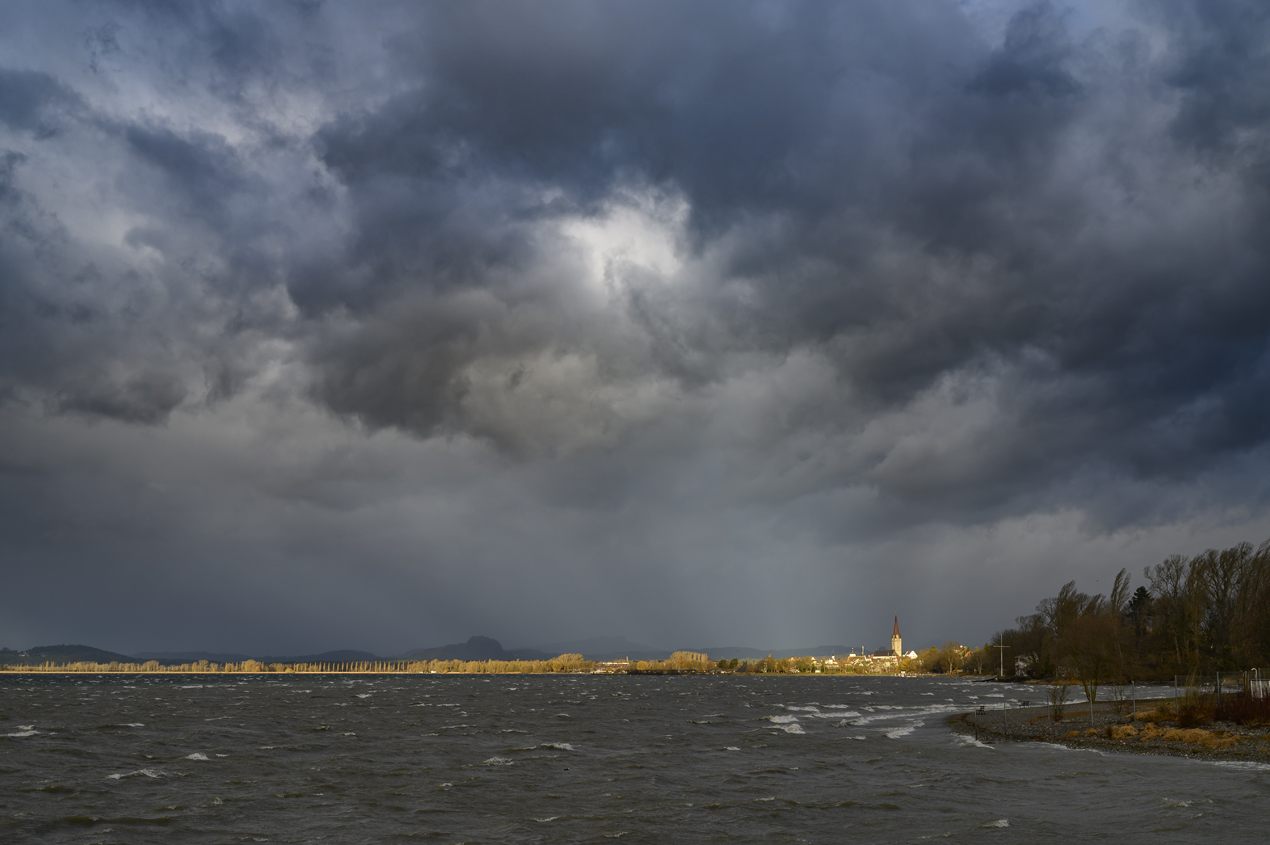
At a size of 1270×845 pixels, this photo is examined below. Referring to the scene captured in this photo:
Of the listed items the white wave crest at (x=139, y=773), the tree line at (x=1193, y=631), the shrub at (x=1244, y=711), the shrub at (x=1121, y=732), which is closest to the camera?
the white wave crest at (x=139, y=773)

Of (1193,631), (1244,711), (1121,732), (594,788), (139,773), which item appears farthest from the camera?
(1193,631)

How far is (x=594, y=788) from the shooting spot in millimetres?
38625

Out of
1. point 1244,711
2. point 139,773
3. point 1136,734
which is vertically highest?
point 1244,711

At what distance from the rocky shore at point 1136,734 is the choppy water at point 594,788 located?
132 inches

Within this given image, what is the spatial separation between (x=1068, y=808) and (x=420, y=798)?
25.7 meters

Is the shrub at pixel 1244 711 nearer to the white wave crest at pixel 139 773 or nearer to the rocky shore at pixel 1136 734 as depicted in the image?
the rocky shore at pixel 1136 734

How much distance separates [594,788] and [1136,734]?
37.2 m

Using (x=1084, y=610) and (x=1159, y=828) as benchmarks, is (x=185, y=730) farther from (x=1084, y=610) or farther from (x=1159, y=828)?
(x=1084, y=610)

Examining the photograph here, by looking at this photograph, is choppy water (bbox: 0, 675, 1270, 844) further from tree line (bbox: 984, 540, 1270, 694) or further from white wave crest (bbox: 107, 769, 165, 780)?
tree line (bbox: 984, 540, 1270, 694)

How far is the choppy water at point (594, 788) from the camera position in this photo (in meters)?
28.5

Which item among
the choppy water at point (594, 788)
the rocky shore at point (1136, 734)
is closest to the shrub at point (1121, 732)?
the rocky shore at point (1136, 734)

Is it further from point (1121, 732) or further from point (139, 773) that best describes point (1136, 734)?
point (139, 773)

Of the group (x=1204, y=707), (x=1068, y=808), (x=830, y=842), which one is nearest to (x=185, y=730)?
(x=830, y=842)

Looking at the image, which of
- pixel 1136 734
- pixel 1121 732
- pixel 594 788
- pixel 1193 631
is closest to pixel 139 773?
pixel 594 788
